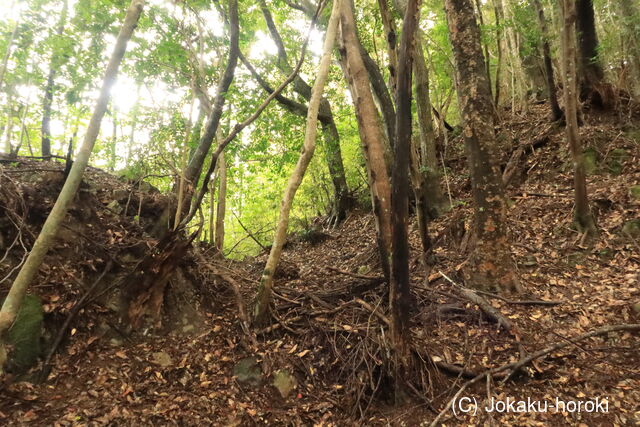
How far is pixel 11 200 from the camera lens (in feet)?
13.9

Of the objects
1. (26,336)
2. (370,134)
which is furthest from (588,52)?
(26,336)

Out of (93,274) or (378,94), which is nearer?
(93,274)

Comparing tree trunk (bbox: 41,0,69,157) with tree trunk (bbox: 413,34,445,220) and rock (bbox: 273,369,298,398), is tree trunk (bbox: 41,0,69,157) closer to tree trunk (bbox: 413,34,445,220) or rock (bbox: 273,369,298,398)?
rock (bbox: 273,369,298,398)

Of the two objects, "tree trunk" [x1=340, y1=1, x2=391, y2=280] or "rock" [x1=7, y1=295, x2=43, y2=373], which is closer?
"rock" [x1=7, y1=295, x2=43, y2=373]

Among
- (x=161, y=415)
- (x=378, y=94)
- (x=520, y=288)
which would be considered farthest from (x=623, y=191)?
(x=161, y=415)

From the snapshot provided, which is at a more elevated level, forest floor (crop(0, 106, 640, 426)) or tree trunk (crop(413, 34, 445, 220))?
tree trunk (crop(413, 34, 445, 220))

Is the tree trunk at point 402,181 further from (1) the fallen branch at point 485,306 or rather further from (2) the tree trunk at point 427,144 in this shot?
(2) the tree trunk at point 427,144

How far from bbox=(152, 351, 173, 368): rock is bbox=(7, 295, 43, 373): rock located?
45.2 inches

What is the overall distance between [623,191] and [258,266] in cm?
748

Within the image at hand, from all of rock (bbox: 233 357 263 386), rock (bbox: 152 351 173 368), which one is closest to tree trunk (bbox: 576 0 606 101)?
rock (bbox: 233 357 263 386)

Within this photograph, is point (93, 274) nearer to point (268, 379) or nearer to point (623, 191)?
point (268, 379)

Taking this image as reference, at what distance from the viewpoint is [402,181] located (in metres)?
3.37

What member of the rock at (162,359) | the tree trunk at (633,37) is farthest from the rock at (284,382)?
the tree trunk at (633,37)

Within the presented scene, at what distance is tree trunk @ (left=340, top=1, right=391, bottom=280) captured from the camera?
436 cm
